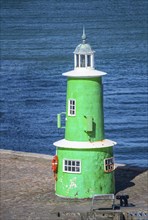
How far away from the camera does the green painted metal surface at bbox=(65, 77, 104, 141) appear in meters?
37.4

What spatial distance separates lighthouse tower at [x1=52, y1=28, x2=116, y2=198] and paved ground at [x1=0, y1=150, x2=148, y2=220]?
21.4 inches

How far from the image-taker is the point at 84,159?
37.5 meters

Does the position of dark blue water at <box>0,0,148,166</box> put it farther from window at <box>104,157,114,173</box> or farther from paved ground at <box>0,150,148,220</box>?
window at <box>104,157,114,173</box>

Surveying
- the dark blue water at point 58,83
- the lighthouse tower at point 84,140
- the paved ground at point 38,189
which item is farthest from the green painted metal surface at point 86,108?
the dark blue water at point 58,83

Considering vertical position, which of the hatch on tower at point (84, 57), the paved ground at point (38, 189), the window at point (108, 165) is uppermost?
the hatch on tower at point (84, 57)

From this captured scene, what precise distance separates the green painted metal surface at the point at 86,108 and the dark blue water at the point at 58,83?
15273 mm

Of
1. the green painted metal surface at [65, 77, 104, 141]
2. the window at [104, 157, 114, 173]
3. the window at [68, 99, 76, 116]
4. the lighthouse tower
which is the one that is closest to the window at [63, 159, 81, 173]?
the lighthouse tower

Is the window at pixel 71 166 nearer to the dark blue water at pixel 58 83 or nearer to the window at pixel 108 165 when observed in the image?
the window at pixel 108 165

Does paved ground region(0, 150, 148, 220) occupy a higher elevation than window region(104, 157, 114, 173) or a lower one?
lower

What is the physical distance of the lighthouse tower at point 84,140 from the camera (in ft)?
123

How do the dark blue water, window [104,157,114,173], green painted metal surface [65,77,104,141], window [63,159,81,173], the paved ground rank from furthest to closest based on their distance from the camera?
the dark blue water < window [104,157,114,173] < window [63,159,81,173] < green painted metal surface [65,77,104,141] < the paved ground

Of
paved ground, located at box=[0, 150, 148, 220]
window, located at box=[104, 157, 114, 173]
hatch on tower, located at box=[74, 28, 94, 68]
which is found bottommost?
paved ground, located at box=[0, 150, 148, 220]

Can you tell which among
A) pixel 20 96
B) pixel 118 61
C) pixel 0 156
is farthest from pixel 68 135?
pixel 118 61

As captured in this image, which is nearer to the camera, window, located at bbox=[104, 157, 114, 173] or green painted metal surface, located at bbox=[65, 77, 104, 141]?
green painted metal surface, located at bbox=[65, 77, 104, 141]
